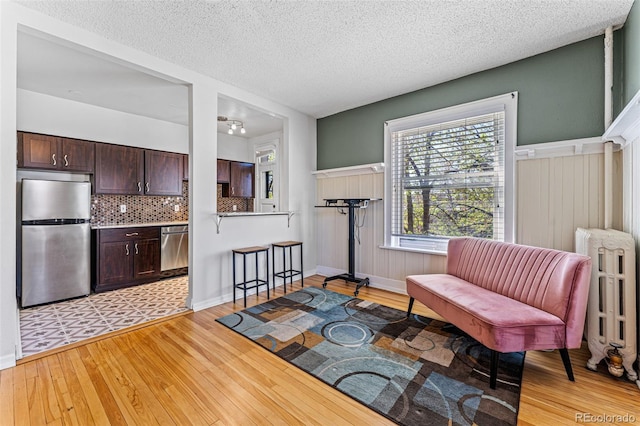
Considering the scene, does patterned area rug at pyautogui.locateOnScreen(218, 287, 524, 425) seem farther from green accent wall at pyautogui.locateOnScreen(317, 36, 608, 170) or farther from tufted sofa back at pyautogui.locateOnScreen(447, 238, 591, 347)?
green accent wall at pyautogui.locateOnScreen(317, 36, 608, 170)

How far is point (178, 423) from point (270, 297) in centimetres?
212

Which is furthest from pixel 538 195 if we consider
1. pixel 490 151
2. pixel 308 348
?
pixel 308 348

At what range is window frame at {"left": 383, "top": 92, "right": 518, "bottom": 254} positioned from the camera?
9.62 ft

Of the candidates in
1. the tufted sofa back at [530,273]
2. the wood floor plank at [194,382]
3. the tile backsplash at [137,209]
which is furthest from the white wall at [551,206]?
the tile backsplash at [137,209]

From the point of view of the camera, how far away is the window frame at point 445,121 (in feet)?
9.62

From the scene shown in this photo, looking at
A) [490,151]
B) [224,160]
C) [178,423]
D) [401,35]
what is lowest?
[178,423]

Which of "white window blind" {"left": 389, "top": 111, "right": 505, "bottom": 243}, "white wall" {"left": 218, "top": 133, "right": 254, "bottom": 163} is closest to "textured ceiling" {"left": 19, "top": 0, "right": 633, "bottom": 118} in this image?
"white window blind" {"left": 389, "top": 111, "right": 505, "bottom": 243}

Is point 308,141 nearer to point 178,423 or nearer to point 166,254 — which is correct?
point 166,254

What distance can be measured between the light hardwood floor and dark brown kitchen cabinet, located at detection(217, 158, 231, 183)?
3.69m

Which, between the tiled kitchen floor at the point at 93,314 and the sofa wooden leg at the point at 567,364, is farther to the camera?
the tiled kitchen floor at the point at 93,314

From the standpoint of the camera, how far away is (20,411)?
5.26 feet

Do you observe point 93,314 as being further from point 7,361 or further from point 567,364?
point 567,364

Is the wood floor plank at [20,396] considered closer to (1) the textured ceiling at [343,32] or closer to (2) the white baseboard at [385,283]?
(1) the textured ceiling at [343,32]

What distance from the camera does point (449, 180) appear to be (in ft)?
11.2
